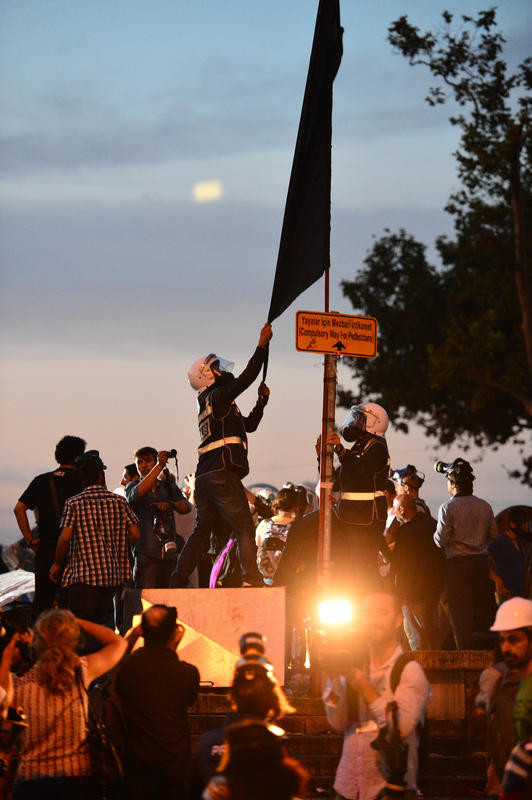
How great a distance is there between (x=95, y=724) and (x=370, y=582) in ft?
13.5

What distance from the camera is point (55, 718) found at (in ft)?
21.1

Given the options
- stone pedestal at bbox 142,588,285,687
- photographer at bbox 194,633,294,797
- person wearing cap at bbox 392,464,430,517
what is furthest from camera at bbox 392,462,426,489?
photographer at bbox 194,633,294,797

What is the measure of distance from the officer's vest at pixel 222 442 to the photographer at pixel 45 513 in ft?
3.55

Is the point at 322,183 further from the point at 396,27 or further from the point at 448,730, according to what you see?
the point at 396,27

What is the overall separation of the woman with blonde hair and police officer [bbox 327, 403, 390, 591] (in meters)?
4.02

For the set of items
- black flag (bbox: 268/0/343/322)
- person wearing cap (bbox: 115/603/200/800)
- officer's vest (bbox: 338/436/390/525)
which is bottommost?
person wearing cap (bbox: 115/603/200/800)

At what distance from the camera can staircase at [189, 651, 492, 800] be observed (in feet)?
29.5

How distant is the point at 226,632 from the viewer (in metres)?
9.72

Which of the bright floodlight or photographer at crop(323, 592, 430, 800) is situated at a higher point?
the bright floodlight

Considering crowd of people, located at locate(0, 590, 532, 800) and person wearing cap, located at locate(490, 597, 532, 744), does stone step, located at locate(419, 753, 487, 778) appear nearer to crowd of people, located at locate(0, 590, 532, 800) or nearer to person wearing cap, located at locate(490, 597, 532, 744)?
crowd of people, located at locate(0, 590, 532, 800)

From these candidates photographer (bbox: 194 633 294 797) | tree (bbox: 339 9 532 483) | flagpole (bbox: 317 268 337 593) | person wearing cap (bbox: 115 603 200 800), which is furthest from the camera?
tree (bbox: 339 9 532 483)

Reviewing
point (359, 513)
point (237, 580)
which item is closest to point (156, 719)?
point (359, 513)

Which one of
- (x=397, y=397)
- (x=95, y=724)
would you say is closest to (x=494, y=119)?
(x=397, y=397)

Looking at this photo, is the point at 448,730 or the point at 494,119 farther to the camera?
the point at 494,119
